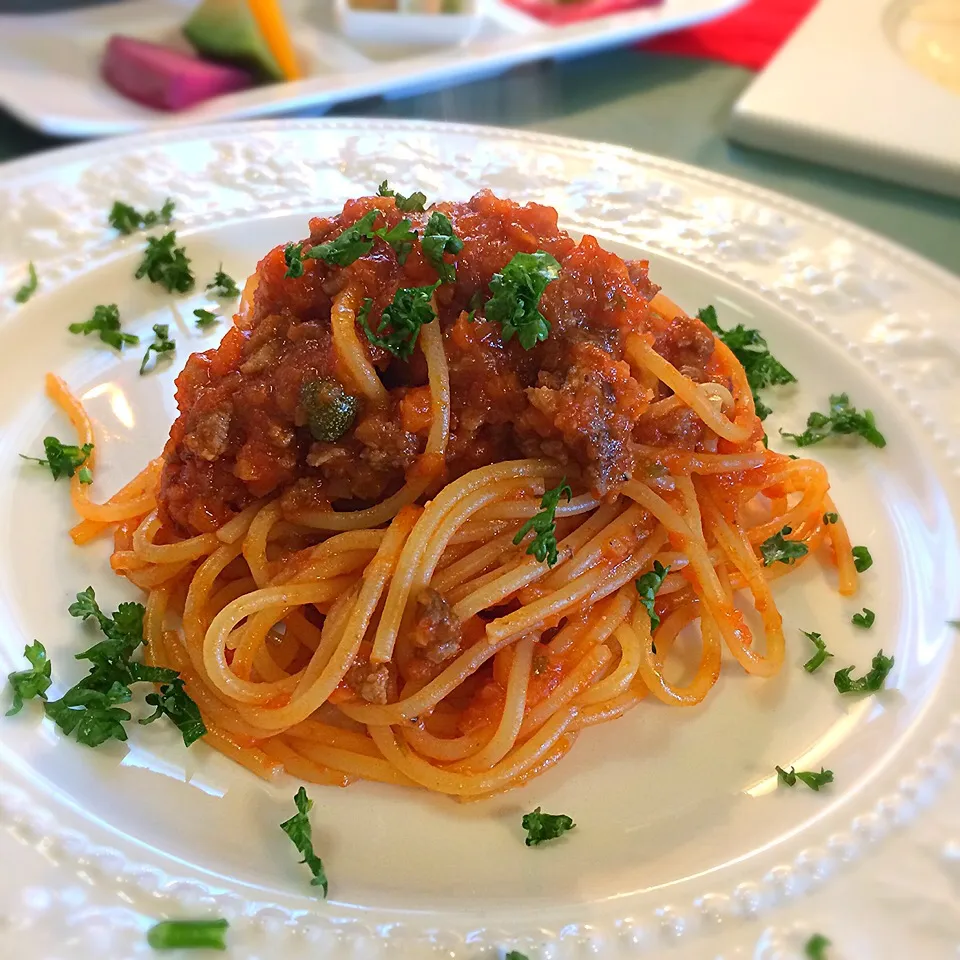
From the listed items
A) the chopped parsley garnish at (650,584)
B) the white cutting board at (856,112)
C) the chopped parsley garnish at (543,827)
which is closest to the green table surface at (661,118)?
the white cutting board at (856,112)

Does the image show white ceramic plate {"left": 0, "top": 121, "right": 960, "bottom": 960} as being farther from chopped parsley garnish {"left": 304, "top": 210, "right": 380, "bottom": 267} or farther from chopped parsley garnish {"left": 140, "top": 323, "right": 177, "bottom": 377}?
chopped parsley garnish {"left": 304, "top": 210, "right": 380, "bottom": 267}

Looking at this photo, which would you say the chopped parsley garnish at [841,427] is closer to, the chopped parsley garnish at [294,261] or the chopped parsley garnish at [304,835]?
the chopped parsley garnish at [294,261]

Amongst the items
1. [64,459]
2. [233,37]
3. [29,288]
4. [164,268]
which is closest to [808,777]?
[64,459]

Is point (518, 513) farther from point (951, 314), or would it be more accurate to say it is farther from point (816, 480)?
point (951, 314)

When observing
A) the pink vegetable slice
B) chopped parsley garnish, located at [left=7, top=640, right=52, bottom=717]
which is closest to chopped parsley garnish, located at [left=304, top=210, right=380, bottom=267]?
chopped parsley garnish, located at [left=7, top=640, right=52, bottom=717]

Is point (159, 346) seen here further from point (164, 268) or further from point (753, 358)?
point (753, 358)

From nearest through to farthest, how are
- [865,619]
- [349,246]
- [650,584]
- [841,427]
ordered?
1. [349,246]
2. [650,584]
3. [865,619]
4. [841,427]

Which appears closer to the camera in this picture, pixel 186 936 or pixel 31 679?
pixel 186 936
